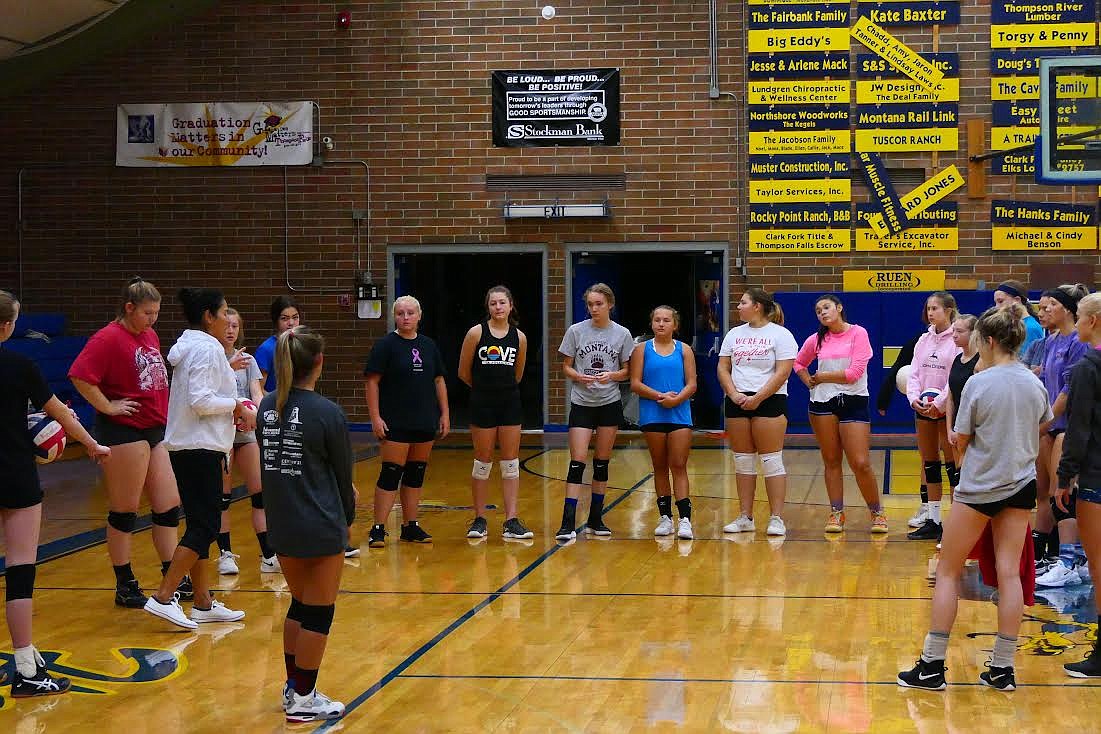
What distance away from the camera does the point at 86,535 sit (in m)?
9.19

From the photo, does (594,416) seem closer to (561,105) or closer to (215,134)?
(561,105)

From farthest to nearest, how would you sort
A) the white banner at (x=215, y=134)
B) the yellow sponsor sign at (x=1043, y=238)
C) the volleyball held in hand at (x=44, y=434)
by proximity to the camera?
the white banner at (x=215, y=134), the yellow sponsor sign at (x=1043, y=238), the volleyball held in hand at (x=44, y=434)

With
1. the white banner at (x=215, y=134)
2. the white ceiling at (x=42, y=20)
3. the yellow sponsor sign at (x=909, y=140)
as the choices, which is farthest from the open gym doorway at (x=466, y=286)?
the white ceiling at (x=42, y=20)

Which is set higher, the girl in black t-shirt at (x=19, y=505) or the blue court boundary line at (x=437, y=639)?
the girl in black t-shirt at (x=19, y=505)

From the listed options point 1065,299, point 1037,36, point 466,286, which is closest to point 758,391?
point 1065,299

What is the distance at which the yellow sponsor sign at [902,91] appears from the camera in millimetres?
14938

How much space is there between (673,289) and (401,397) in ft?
26.0

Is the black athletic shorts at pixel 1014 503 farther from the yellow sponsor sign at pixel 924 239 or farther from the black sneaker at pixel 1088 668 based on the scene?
the yellow sponsor sign at pixel 924 239

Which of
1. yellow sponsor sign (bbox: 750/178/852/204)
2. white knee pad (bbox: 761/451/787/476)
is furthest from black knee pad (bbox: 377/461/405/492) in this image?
yellow sponsor sign (bbox: 750/178/852/204)

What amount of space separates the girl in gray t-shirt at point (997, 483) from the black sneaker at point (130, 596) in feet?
13.2

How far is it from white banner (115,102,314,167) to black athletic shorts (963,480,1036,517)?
11.7m

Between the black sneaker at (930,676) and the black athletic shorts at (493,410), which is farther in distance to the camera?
the black athletic shorts at (493,410)

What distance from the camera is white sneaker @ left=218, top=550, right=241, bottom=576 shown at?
25.7 feet

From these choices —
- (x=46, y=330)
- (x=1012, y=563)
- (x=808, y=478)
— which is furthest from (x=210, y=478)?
(x=46, y=330)
